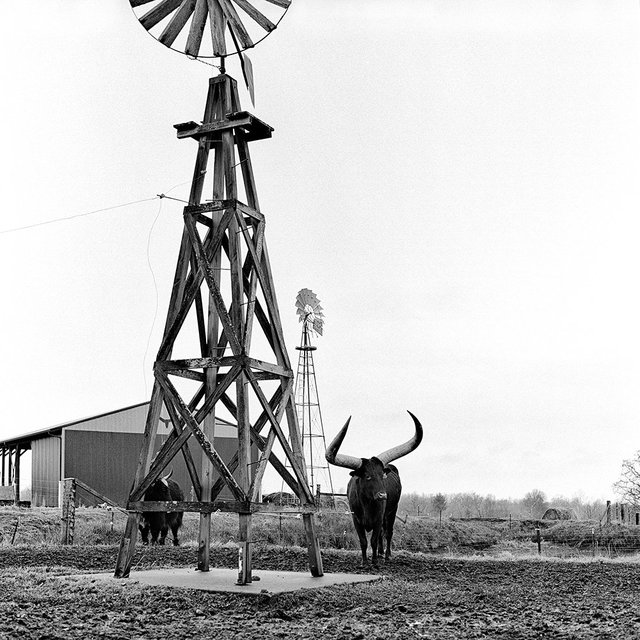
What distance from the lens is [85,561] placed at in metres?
15.9

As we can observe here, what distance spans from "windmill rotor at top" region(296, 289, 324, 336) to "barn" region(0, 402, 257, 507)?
760cm

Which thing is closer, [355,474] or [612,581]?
[612,581]

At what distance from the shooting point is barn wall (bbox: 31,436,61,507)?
39188 millimetres

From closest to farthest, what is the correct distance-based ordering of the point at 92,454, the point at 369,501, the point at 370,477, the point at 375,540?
1. the point at 375,540
2. the point at 369,501
3. the point at 370,477
4. the point at 92,454

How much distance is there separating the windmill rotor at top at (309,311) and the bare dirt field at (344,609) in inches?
834

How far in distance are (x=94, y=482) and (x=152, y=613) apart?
30664 mm

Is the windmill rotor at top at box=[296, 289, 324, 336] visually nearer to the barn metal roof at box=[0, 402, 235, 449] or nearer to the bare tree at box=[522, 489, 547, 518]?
the barn metal roof at box=[0, 402, 235, 449]

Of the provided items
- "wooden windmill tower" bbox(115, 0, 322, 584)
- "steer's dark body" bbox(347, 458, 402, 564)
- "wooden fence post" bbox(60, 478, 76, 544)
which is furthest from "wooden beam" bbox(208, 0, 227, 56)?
"wooden fence post" bbox(60, 478, 76, 544)

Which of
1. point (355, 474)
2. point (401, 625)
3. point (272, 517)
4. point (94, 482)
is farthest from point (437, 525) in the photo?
point (401, 625)

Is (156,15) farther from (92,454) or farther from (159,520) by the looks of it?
(92,454)

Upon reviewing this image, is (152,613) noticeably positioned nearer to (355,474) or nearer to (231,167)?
(231,167)

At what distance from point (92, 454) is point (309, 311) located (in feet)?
38.3

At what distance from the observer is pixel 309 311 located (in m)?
35.4

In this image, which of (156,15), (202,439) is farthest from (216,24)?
(202,439)
